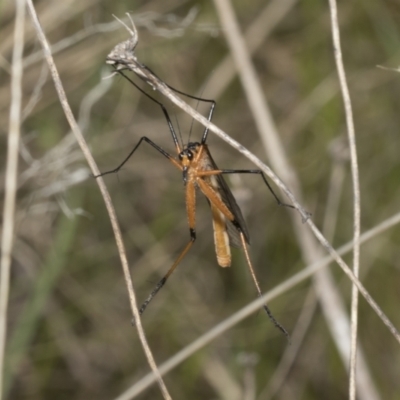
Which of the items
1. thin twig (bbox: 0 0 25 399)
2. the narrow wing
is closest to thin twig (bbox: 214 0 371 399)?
the narrow wing

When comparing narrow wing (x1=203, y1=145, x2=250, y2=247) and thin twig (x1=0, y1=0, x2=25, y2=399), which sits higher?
thin twig (x1=0, y1=0, x2=25, y2=399)

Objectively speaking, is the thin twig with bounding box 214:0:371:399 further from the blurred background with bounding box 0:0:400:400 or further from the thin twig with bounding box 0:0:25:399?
the thin twig with bounding box 0:0:25:399

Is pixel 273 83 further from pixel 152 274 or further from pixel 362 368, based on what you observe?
pixel 362 368

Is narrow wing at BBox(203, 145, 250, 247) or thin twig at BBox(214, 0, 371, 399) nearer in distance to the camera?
narrow wing at BBox(203, 145, 250, 247)

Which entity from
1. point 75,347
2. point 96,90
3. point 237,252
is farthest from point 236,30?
point 75,347

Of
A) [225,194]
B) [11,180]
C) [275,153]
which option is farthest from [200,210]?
[11,180]

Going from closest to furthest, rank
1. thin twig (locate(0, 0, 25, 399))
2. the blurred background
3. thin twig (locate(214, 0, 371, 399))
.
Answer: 1. thin twig (locate(0, 0, 25, 399))
2. thin twig (locate(214, 0, 371, 399))
3. the blurred background

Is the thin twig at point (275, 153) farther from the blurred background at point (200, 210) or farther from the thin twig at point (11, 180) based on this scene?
the thin twig at point (11, 180)

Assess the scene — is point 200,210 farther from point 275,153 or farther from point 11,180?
point 11,180

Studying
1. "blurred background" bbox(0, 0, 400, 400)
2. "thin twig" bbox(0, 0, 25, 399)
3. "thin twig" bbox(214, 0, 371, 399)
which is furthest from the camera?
"blurred background" bbox(0, 0, 400, 400)
